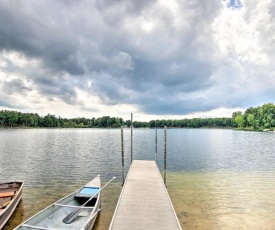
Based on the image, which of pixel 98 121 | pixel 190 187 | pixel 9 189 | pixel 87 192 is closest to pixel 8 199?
pixel 9 189

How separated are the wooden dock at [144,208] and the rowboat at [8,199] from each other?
5334mm

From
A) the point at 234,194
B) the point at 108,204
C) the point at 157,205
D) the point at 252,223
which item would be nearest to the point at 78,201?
the point at 108,204

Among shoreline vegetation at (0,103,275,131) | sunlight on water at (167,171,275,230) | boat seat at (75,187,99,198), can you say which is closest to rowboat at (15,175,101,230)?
boat seat at (75,187,99,198)

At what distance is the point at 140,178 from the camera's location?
15.6 m

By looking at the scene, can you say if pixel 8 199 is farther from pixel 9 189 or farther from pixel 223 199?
pixel 223 199

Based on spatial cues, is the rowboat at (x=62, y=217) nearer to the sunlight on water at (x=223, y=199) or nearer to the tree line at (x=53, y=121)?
the sunlight on water at (x=223, y=199)

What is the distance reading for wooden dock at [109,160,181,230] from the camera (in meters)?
8.32

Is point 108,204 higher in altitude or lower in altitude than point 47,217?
lower

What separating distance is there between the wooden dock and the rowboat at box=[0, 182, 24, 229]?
5334mm

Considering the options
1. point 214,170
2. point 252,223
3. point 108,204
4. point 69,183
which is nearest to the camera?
point 252,223

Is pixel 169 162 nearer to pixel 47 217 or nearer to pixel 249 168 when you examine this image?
pixel 249 168

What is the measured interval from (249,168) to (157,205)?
67.2ft

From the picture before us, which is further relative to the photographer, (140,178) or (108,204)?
(140,178)

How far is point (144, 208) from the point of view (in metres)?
9.93
